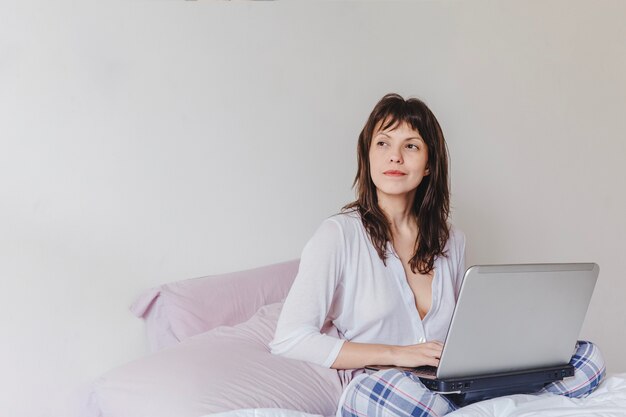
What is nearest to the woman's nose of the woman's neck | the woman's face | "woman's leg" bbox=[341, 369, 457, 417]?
the woman's face

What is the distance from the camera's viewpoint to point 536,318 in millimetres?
1636

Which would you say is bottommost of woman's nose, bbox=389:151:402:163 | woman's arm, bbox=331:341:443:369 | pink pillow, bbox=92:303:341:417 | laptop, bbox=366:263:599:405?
pink pillow, bbox=92:303:341:417

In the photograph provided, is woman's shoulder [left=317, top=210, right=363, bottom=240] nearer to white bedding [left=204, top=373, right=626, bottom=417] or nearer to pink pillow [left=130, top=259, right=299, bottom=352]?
pink pillow [left=130, top=259, right=299, bottom=352]

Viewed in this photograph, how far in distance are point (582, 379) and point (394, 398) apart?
46 centimetres

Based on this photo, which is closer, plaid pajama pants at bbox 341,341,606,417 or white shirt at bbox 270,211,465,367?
plaid pajama pants at bbox 341,341,606,417

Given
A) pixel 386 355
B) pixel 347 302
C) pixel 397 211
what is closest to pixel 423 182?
pixel 397 211

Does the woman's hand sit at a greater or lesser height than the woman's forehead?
lesser

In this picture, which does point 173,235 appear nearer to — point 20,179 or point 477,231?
point 20,179

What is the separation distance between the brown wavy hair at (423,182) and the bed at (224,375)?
1.15ft

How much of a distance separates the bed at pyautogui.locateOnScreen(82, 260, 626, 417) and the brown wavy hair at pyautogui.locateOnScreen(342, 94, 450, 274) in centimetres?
35

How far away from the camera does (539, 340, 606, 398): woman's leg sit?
1734 millimetres

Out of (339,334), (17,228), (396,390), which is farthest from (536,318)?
(17,228)

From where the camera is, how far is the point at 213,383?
1694mm

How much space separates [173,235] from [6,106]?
533 mm
